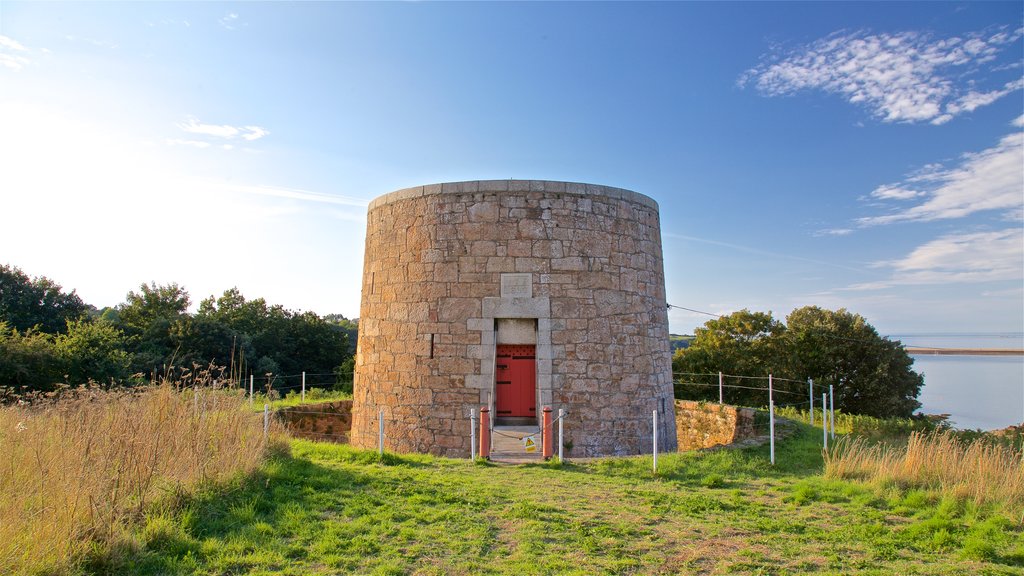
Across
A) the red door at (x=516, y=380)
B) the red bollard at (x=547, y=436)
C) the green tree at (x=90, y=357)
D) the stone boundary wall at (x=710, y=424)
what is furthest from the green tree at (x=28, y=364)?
the stone boundary wall at (x=710, y=424)

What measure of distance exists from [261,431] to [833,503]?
22.1 feet

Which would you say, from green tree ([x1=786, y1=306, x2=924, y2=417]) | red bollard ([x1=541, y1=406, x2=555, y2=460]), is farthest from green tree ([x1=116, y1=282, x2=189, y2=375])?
green tree ([x1=786, y1=306, x2=924, y2=417])

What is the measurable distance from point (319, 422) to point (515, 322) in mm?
6089

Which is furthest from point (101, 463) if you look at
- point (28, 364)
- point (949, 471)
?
point (28, 364)

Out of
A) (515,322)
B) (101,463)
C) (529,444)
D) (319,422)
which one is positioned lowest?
(319,422)

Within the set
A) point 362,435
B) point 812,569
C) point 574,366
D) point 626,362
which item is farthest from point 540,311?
point 812,569

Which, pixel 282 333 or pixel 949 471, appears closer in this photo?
pixel 949 471

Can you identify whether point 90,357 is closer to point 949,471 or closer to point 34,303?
point 34,303

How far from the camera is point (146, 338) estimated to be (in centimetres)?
2258

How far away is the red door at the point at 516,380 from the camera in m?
10.8

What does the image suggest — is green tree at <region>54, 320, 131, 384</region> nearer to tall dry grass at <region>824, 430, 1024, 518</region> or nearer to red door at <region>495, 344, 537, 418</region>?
red door at <region>495, 344, 537, 418</region>

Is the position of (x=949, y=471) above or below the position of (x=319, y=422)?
above

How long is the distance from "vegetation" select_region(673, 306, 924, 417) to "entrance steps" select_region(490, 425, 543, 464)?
13320 millimetres

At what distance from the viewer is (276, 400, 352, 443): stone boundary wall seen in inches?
543
